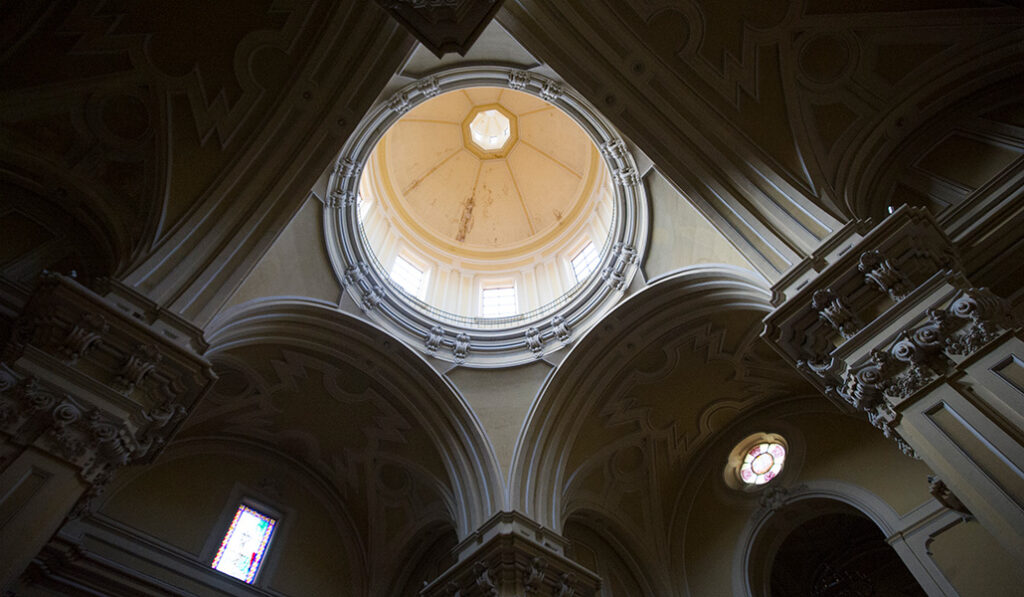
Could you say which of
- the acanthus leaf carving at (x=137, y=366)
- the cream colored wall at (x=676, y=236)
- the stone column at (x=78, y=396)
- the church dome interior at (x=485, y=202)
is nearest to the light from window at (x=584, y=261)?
the church dome interior at (x=485, y=202)

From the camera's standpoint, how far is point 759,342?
11.6m

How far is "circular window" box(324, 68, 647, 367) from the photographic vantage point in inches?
482

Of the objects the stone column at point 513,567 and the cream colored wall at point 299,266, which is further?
the cream colored wall at point 299,266

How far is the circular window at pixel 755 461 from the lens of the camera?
41.2ft

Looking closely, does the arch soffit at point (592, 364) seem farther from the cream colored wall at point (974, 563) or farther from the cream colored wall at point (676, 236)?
the cream colored wall at point (974, 563)

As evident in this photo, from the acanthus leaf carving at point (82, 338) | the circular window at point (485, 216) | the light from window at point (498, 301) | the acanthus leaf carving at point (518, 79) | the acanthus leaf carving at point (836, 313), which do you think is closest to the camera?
the acanthus leaf carving at point (82, 338)

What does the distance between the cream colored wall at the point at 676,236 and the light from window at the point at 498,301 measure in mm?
4262

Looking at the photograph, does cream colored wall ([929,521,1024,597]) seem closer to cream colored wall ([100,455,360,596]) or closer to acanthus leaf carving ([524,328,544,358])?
acanthus leaf carving ([524,328,544,358])

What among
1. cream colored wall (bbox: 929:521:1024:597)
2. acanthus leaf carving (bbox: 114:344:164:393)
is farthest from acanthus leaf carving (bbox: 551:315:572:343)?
acanthus leaf carving (bbox: 114:344:164:393)

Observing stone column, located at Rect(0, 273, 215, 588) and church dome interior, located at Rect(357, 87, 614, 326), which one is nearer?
Answer: stone column, located at Rect(0, 273, 215, 588)

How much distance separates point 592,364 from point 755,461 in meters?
4.01

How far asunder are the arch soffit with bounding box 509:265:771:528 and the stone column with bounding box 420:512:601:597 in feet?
1.96

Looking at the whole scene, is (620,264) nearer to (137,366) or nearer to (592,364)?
(592,364)

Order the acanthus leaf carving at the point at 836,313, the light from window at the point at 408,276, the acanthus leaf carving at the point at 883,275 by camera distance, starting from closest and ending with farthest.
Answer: the acanthus leaf carving at the point at 883,275
the acanthus leaf carving at the point at 836,313
the light from window at the point at 408,276
